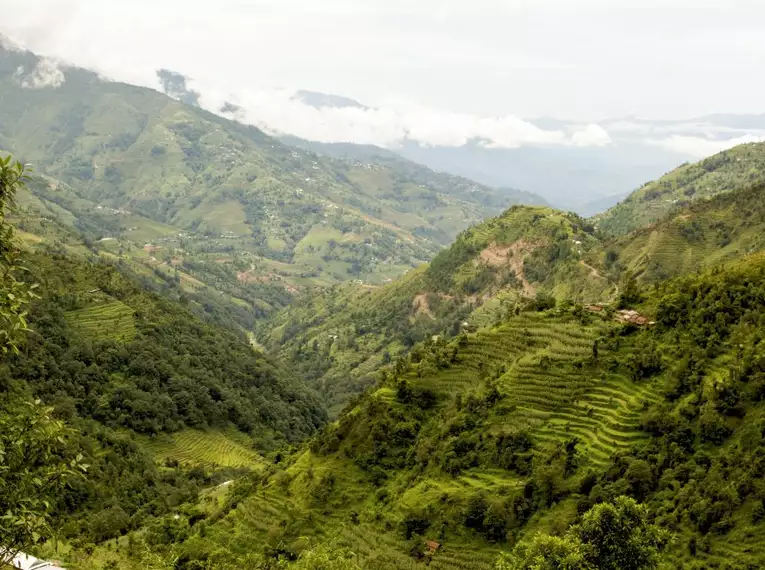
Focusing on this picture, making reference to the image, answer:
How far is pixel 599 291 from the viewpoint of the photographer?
378ft

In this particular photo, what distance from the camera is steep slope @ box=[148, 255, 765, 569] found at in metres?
36.4

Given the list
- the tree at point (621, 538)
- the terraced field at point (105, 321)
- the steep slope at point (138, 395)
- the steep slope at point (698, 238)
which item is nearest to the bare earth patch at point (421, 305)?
the steep slope at point (138, 395)

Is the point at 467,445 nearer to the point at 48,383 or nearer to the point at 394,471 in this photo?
the point at 394,471

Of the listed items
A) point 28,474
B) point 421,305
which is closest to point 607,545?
point 28,474

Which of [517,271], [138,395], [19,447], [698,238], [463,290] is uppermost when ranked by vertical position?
[698,238]

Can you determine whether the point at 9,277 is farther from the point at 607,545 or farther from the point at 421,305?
the point at 421,305

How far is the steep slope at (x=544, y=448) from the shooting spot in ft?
119

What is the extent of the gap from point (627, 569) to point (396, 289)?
566ft

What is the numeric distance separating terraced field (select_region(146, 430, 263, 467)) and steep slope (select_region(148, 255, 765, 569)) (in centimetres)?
3513

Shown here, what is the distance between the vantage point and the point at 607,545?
26281mm

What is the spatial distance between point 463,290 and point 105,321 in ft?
303

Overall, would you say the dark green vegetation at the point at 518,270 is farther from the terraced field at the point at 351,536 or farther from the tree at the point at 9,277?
the tree at the point at 9,277

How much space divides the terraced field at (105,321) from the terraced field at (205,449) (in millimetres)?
19901

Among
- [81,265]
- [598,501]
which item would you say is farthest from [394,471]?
[81,265]
